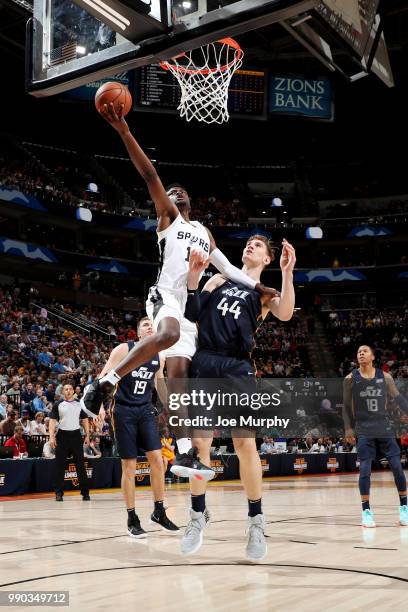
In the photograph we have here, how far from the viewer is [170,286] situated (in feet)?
18.4

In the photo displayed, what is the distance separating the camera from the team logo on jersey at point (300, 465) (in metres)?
20.0

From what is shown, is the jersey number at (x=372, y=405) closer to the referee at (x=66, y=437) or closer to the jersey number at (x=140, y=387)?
the jersey number at (x=140, y=387)

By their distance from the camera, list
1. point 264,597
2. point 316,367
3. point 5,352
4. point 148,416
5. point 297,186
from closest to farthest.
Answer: point 264,597 < point 148,416 < point 5,352 < point 316,367 < point 297,186

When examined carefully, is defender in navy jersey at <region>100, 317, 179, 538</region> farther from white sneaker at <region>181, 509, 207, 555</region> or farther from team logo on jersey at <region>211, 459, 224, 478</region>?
team logo on jersey at <region>211, 459, 224, 478</region>

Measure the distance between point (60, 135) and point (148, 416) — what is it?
28.6m

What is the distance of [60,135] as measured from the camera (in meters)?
33.9

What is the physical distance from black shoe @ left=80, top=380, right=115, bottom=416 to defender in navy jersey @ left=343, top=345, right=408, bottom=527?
3806mm

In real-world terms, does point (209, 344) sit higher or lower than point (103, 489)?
higher

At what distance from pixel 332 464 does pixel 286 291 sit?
53.4 ft

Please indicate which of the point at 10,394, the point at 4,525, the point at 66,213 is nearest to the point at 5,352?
the point at 10,394

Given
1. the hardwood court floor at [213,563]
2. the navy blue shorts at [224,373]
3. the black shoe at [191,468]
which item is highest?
the navy blue shorts at [224,373]

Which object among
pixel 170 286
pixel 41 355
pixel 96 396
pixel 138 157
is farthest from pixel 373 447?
pixel 41 355

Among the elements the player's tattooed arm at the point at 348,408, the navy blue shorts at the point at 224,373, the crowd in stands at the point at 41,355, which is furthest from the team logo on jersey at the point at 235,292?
the crowd in stands at the point at 41,355

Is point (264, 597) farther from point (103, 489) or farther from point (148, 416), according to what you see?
point (103, 489)
